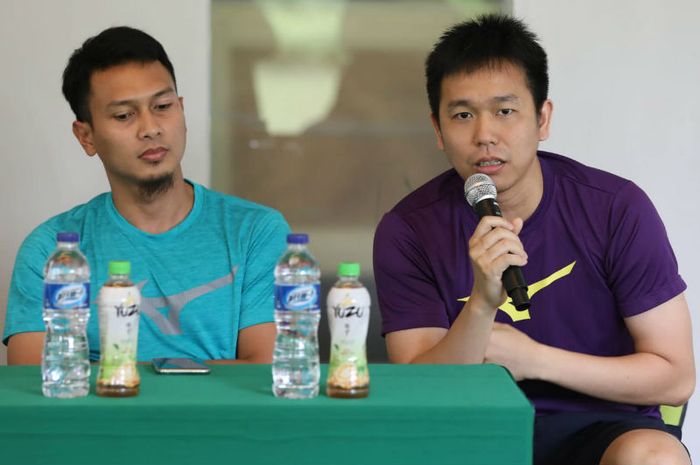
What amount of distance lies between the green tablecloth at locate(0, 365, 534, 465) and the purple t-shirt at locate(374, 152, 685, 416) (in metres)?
0.68

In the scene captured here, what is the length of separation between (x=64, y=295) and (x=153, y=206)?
85 centimetres

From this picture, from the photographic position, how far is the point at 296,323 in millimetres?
1495

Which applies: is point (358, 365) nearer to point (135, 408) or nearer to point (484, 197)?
point (135, 408)

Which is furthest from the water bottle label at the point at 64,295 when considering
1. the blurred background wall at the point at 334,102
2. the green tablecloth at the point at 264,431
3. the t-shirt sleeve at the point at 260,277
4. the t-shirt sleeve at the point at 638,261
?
the blurred background wall at the point at 334,102

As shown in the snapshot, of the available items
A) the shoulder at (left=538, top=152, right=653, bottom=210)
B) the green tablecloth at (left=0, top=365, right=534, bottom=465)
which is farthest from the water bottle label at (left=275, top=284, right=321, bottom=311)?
the shoulder at (left=538, top=152, right=653, bottom=210)

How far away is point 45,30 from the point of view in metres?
2.92

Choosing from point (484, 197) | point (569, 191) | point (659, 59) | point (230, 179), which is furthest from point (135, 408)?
point (659, 59)

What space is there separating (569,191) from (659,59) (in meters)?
0.97

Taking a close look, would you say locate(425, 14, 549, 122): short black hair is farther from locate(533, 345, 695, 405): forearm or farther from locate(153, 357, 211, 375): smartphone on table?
locate(153, 357, 211, 375): smartphone on table

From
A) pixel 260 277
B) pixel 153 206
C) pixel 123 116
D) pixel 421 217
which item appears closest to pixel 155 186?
pixel 153 206

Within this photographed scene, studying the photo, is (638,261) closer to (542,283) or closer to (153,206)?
(542,283)

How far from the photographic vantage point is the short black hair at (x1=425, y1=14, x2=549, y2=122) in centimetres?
212

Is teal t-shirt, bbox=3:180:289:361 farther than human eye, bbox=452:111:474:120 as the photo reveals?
Yes

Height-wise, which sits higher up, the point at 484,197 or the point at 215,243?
the point at 484,197
